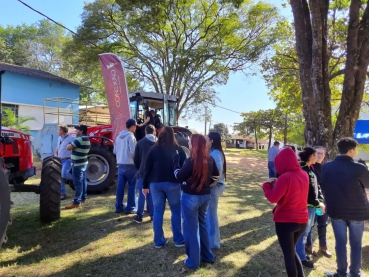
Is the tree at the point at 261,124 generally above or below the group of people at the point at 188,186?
above

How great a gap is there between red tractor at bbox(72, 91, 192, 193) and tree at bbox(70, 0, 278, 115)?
26.0 ft

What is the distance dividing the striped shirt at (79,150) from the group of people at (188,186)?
4.93 ft

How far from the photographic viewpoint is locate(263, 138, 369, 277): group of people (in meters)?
3.10

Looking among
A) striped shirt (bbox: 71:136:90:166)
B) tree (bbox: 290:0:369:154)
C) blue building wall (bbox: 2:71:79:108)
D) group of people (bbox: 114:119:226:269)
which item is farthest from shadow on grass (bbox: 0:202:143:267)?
blue building wall (bbox: 2:71:79:108)

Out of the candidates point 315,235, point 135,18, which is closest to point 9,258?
point 315,235

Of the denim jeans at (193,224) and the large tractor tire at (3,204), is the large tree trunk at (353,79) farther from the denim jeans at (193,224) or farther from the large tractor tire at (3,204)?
the large tractor tire at (3,204)

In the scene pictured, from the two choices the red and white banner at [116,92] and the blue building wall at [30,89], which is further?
the blue building wall at [30,89]

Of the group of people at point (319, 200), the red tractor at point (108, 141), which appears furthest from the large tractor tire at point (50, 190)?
the group of people at point (319, 200)

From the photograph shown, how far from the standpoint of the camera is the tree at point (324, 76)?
612cm

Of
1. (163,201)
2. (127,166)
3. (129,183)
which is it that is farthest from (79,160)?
(163,201)

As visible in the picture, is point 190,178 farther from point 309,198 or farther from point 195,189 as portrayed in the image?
point 309,198

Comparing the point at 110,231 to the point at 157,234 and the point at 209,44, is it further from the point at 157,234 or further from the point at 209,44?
the point at 209,44

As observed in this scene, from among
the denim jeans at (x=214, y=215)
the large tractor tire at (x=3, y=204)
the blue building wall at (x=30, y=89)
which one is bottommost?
the denim jeans at (x=214, y=215)

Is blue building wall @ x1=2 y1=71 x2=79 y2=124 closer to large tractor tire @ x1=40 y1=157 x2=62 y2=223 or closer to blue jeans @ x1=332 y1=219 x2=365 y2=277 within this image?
large tractor tire @ x1=40 y1=157 x2=62 y2=223
